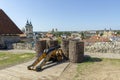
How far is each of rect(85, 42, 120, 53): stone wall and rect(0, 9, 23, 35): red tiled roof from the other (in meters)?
13.3

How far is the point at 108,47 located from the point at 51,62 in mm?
6587

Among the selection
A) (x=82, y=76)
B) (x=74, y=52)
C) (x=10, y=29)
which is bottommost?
(x=82, y=76)

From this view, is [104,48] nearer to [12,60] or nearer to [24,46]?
[12,60]

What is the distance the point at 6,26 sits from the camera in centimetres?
2636

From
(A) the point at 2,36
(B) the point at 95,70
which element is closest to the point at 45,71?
(B) the point at 95,70

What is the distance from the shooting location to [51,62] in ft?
39.8

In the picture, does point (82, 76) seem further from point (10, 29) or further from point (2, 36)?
point (10, 29)

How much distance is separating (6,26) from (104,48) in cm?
1617

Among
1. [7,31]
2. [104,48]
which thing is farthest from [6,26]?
[104,48]

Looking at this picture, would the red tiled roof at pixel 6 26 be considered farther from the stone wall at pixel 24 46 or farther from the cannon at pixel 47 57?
the cannon at pixel 47 57

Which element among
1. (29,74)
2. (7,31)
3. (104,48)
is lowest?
(29,74)

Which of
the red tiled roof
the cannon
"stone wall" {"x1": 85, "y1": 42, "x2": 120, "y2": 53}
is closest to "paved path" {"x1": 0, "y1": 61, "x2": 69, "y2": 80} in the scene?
the cannon

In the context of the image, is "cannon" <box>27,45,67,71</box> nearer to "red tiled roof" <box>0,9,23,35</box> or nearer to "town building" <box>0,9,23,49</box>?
"town building" <box>0,9,23,49</box>

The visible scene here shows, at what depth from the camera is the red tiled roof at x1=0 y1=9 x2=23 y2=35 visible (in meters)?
25.1
